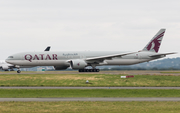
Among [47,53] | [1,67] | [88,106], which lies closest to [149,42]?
[47,53]

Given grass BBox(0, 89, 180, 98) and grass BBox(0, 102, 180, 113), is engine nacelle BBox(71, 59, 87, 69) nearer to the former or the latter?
grass BBox(0, 89, 180, 98)

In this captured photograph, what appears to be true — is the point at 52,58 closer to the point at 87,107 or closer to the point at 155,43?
the point at 155,43

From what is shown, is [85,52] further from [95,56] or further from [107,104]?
[107,104]

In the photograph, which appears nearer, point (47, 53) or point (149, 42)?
point (47, 53)

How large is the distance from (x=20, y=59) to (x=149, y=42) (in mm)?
29516

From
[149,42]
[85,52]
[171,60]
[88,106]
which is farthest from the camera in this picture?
[171,60]

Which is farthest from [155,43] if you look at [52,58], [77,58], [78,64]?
[52,58]

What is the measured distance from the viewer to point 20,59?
5934 cm

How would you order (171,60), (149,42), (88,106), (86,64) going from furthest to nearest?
1. (171,60)
2. (149,42)
3. (86,64)
4. (88,106)

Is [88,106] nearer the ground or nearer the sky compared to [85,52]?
nearer the ground

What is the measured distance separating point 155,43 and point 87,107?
5092 cm

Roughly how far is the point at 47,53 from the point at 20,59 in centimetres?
582

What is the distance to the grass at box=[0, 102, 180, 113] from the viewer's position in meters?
16.0

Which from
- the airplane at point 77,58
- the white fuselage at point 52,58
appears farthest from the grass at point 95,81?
the white fuselage at point 52,58
